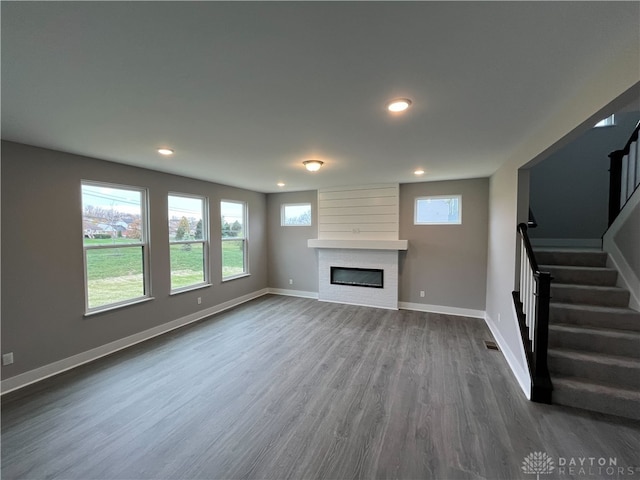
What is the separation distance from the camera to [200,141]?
8.66 feet

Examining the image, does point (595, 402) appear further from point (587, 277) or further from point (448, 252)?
point (448, 252)

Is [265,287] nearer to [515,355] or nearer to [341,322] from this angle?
[341,322]

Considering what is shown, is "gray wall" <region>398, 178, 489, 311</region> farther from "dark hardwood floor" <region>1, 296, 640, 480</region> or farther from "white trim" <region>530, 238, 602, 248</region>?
"dark hardwood floor" <region>1, 296, 640, 480</region>

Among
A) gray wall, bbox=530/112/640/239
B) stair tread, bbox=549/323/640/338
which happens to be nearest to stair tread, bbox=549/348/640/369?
stair tread, bbox=549/323/640/338

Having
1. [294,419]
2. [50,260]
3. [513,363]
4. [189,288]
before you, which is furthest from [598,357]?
[50,260]

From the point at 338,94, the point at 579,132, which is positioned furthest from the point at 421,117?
the point at 579,132

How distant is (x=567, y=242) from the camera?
449cm

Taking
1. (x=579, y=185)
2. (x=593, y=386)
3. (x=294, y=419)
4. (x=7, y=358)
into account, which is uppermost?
(x=579, y=185)

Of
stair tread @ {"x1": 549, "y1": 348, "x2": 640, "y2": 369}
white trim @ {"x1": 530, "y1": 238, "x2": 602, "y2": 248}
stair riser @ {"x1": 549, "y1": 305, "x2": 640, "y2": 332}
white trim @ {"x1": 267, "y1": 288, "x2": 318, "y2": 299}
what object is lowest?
white trim @ {"x1": 267, "y1": 288, "x2": 318, "y2": 299}

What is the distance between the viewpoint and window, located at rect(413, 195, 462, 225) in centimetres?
485

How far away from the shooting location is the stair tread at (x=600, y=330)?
2438 mm

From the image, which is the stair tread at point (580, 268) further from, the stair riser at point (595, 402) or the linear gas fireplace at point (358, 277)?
the linear gas fireplace at point (358, 277)

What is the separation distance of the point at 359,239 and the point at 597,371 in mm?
3796

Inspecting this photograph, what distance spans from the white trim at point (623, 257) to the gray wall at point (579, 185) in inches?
56.5
